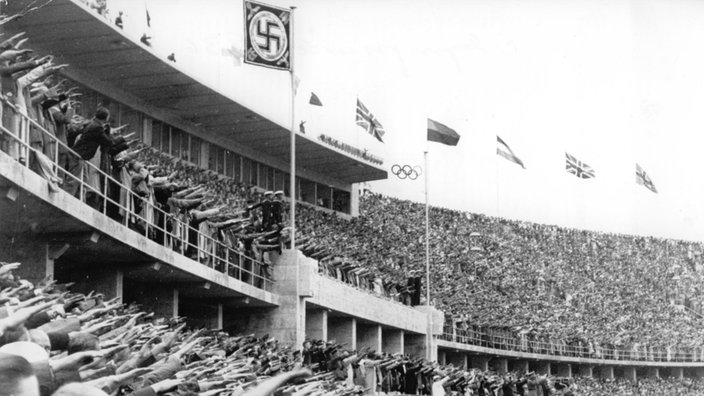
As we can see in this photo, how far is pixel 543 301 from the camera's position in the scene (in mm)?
63062

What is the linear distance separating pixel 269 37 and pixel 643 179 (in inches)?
1101

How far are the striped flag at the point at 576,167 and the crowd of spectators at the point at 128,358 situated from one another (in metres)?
26.1

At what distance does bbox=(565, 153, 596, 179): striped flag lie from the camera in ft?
180

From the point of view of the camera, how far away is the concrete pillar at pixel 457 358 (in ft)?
175

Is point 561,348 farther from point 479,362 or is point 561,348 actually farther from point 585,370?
point 585,370

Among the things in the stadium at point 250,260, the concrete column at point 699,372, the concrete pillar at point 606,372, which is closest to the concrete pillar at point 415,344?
the stadium at point 250,260

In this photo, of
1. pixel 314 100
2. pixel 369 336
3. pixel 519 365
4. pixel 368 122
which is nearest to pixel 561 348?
pixel 519 365

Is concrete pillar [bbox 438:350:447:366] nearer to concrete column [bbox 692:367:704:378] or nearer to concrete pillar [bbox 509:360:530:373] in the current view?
concrete pillar [bbox 509:360:530:373]

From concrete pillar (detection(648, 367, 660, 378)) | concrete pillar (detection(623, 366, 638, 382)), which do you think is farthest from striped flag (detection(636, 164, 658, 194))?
concrete pillar (detection(648, 367, 660, 378))

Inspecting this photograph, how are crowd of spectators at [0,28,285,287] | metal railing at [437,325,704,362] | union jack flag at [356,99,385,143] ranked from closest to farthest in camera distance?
crowd of spectators at [0,28,285,287] → union jack flag at [356,99,385,143] → metal railing at [437,325,704,362]

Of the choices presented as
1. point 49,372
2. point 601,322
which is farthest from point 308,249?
point 601,322

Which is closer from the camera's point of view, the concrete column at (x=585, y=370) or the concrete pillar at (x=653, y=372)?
the concrete column at (x=585, y=370)

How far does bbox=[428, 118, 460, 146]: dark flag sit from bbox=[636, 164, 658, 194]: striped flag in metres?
11.6

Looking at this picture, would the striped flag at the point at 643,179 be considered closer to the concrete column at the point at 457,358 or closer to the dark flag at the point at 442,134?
the concrete column at the point at 457,358
